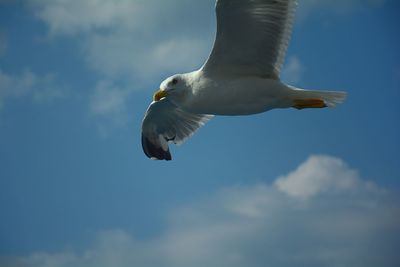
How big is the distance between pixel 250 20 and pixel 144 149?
4.44 m

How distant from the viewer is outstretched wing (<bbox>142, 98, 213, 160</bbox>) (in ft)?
39.3

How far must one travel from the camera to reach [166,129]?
40.2ft

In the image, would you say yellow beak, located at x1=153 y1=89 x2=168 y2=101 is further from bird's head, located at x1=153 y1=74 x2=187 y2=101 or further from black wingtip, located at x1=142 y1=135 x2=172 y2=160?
black wingtip, located at x1=142 y1=135 x2=172 y2=160

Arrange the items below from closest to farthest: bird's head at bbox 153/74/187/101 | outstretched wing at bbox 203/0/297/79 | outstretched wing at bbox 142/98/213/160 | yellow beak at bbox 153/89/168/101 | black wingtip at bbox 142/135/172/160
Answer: outstretched wing at bbox 203/0/297/79
bird's head at bbox 153/74/187/101
yellow beak at bbox 153/89/168/101
outstretched wing at bbox 142/98/213/160
black wingtip at bbox 142/135/172/160

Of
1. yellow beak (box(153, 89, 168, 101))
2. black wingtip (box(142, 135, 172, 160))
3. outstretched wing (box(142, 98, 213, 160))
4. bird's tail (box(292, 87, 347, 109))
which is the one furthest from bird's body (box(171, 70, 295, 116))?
black wingtip (box(142, 135, 172, 160))

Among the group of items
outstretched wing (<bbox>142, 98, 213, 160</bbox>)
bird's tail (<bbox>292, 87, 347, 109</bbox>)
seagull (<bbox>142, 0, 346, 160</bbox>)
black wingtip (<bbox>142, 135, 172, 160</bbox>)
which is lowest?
bird's tail (<bbox>292, 87, 347, 109</bbox>)

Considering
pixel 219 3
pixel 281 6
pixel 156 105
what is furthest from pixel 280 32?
pixel 156 105

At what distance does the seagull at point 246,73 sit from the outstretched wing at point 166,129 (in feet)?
7.55

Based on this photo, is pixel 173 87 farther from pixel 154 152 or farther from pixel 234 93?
pixel 154 152

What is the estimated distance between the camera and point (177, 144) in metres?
12.4

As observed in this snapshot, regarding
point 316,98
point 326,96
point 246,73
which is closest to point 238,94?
point 246,73

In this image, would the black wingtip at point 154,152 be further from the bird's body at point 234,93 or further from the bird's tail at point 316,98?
the bird's tail at point 316,98

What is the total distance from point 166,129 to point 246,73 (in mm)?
3250

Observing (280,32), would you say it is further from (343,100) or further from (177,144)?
(177,144)
